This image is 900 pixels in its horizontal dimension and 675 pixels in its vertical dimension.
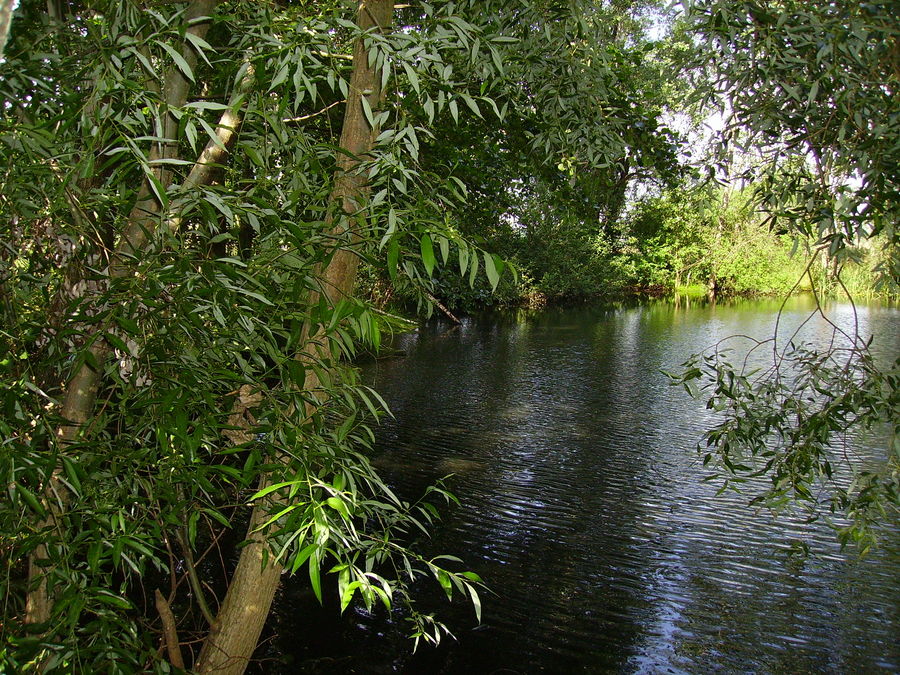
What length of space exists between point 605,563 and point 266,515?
12.8 ft

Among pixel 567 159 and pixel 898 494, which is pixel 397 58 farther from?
pixel 898 494

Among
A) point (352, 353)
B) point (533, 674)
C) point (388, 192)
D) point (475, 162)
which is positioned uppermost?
point (475, 162)

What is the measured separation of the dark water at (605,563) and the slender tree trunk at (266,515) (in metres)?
1.74

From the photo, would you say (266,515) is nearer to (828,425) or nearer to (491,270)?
(491,270)

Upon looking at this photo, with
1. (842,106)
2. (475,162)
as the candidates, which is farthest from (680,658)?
(475,162)

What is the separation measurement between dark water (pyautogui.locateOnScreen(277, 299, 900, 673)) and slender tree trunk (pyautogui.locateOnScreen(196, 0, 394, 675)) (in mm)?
1739

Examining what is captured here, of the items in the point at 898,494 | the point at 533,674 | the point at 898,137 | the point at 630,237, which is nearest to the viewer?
the point at 898,137

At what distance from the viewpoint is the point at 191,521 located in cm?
183

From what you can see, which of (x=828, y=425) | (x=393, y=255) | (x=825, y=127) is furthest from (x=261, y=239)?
(x=828, y=425)

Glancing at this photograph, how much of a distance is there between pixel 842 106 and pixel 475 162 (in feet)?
15.7

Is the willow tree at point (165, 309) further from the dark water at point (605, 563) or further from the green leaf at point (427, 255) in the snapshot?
the dark water at point (605, 563)

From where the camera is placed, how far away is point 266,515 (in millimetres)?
2217

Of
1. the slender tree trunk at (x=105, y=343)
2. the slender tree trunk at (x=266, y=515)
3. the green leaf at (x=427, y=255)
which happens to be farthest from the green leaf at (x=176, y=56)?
the green leaf at (x=427, y=255)

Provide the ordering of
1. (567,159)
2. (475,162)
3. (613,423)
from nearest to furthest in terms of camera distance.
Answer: (567,159)
(475,162)
(613,423)
